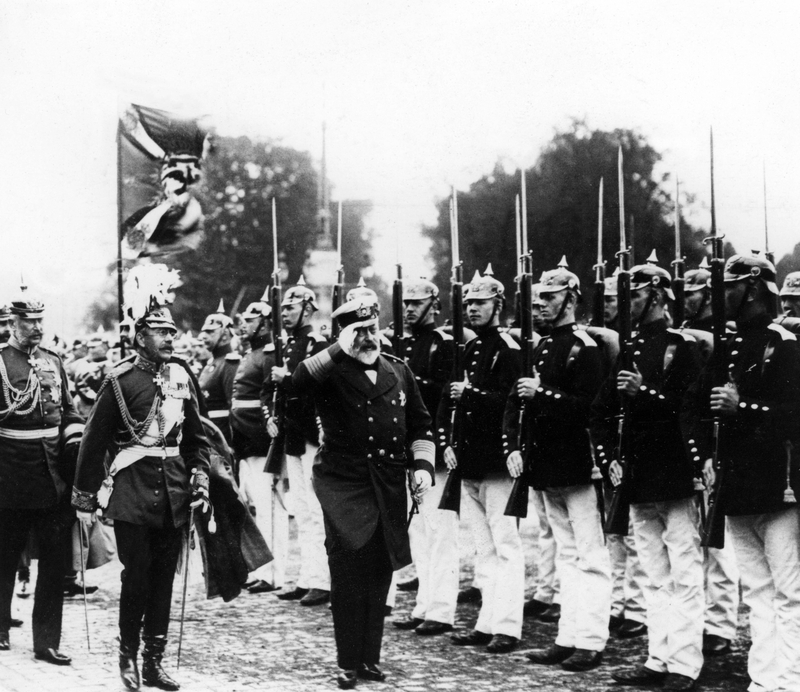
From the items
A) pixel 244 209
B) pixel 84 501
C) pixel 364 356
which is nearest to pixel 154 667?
pixel 84 501

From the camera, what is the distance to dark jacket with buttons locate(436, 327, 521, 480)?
25.1 ft

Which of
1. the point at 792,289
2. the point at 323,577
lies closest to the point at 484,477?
the point at 323,577

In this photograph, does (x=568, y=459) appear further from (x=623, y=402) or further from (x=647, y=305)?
(x=647, y=305)

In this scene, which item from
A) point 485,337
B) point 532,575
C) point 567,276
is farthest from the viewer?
point 532,575

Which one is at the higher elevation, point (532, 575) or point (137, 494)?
point (137, 494)

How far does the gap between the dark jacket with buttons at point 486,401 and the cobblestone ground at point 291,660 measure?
4.45 feet

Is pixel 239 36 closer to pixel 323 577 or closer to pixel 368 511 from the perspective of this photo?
pixel 323 577

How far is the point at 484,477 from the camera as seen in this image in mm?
7664

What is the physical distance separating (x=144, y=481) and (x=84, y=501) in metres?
0.39

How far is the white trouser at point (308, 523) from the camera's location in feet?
30.2

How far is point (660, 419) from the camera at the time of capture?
262 inches

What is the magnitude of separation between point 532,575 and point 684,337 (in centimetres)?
407

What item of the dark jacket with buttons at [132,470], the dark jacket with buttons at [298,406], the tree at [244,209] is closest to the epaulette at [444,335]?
the dark jacket with buttons at [298,406]

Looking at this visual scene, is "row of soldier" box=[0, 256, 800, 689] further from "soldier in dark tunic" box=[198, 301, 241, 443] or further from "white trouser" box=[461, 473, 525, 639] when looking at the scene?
"soldier in dark tunic" box=[198, 301, 241, 443]
